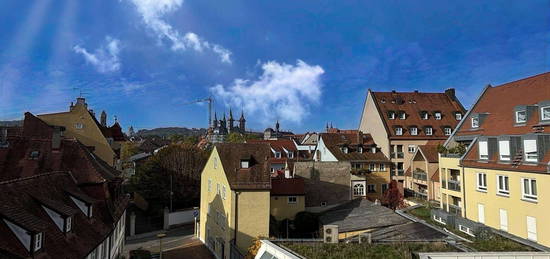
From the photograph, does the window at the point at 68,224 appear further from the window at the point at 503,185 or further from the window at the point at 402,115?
the window at the point at 402,115

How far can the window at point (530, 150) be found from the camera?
18344 millimetres

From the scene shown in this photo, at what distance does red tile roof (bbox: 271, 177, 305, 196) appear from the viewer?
29561 millimetres

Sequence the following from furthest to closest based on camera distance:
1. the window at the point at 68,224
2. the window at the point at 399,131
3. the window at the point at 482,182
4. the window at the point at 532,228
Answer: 1. the window at the point at 399,131
2. the window at the point at 482,182
3. the window at the point at 532,228
4. the window at the point at 68,224

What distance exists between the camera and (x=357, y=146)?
4156cm

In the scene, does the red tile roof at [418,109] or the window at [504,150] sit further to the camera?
the red tile roof at [418,109]

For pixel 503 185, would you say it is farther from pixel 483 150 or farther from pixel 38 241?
pixel 38 241

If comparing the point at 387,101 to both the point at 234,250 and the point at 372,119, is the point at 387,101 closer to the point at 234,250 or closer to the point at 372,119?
the point at 372,119

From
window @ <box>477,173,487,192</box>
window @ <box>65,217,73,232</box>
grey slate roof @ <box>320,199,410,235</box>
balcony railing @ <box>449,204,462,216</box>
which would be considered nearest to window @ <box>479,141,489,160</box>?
window @ <box>477,173,487,192</box>

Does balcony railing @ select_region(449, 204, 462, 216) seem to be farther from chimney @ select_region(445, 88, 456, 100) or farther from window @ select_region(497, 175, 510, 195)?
chimney @ select_region(445, 88, 456, 100)

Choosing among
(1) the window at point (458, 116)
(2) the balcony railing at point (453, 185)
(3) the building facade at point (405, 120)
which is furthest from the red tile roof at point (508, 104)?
(1) the window at point (458, 116)

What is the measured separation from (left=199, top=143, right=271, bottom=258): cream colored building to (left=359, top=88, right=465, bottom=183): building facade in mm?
21201

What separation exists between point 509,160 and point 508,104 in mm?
6532

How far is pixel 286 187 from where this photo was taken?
30109mm

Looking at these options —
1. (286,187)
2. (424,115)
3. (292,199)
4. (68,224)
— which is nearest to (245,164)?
(286,187)
